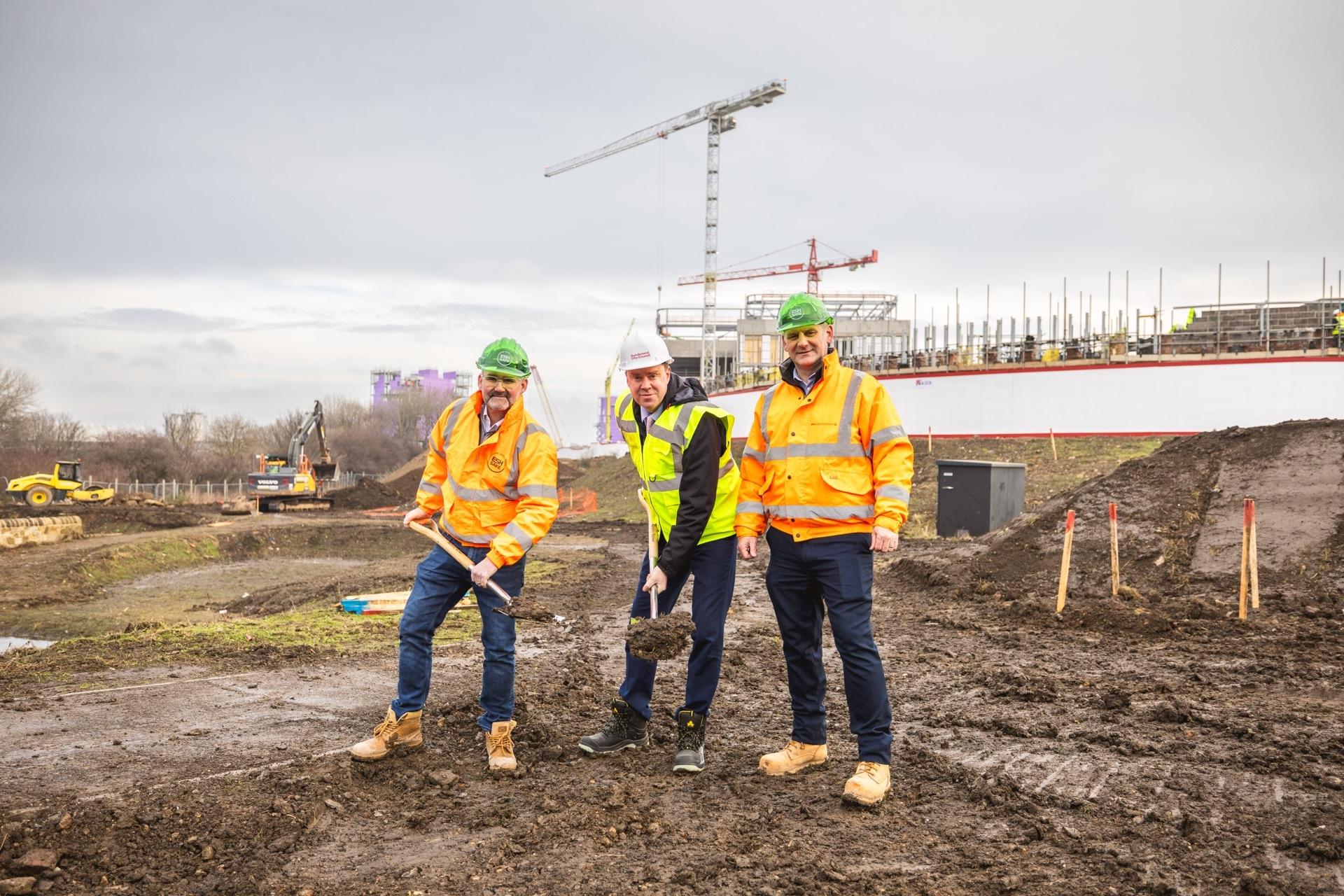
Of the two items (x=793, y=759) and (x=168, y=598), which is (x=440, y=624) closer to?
(x=793, y=759)

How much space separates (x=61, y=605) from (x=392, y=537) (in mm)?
12305

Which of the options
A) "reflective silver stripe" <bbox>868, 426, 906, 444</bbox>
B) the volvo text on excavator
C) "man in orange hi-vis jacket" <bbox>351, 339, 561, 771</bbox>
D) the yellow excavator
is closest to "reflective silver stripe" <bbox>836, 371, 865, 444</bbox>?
"reflective silver stripe" <bbox>868, 426, 906, 444</bbox>

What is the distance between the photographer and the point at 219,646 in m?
8.45

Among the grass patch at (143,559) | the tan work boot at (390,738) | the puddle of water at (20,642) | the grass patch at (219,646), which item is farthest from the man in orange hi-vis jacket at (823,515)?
the grass patch at (143,559)

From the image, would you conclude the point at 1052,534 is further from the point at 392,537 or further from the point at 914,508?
the point at 392,537

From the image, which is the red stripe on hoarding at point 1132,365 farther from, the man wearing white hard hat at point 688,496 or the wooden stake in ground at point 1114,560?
the man wearing white hard hat at point 688,496

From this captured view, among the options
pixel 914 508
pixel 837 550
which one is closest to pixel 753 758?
pixel 837 550

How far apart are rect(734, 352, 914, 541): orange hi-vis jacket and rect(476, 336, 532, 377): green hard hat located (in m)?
1.34

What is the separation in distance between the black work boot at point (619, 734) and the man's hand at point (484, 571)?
0.97 metres

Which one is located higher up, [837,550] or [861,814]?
[837,550]

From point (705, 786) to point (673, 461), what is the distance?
1.53 metres

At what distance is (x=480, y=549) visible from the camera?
17.0ft

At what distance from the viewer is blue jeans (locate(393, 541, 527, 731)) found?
505cm

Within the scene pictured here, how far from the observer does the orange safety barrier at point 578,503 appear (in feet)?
125
